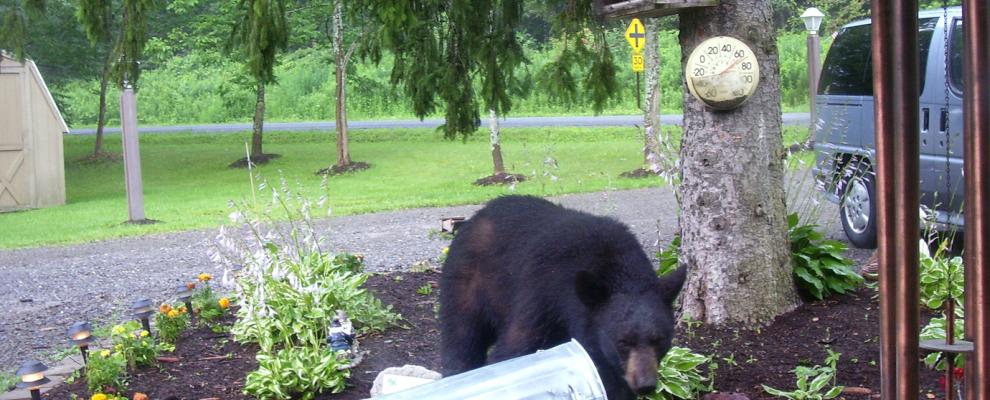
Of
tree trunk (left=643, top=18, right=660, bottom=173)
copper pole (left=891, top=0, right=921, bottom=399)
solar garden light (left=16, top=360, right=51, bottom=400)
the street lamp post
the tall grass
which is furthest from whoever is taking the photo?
the tall grass

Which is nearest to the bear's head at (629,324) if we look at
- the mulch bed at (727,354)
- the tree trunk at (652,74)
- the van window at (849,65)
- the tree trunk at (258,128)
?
the mulch bed at (727,354)

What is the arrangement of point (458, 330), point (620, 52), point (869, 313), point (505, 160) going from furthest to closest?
point (620, 52)
point (505, 160)
point (869, 313)
point (458, 330)

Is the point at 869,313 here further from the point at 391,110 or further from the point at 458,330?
the point at 391,110

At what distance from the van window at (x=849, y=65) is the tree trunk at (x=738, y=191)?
440cm

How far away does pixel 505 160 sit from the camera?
73.3 ft

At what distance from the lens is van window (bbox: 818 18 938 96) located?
9688mm

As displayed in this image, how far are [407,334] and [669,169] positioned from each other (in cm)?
207

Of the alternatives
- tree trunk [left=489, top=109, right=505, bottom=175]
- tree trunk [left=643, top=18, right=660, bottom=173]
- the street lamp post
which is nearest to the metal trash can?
the street lamp post

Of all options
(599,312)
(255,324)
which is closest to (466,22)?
(255,324)

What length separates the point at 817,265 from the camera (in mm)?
6020

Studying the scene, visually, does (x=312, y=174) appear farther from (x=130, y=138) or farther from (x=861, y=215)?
(x=861, y=215)

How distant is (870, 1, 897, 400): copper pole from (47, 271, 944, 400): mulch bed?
278cm

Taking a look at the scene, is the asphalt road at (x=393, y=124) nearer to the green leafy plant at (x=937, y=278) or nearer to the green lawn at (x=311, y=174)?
the green lawn at (x=311, y=174)

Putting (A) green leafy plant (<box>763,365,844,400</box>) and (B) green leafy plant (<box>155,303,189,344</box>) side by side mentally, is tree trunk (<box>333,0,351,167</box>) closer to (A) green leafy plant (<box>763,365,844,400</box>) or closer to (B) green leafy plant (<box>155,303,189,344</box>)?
(B) green leafy plant (<box>155,303,189,344</box>)
